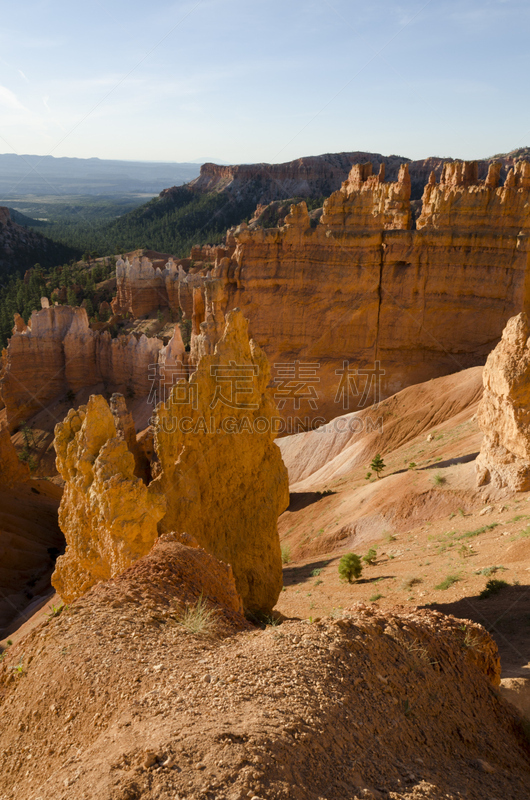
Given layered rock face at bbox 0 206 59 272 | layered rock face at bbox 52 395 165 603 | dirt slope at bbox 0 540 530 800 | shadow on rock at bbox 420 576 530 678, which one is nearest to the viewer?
dirt slope at bbox 0 540 530 800

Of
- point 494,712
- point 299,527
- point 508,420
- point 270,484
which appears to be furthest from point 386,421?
point 494,712

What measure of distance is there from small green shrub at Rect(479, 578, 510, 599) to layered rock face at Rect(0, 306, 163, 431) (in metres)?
30.3

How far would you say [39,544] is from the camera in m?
23.2

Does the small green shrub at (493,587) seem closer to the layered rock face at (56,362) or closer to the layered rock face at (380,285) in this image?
the layered rock face at (380,285)

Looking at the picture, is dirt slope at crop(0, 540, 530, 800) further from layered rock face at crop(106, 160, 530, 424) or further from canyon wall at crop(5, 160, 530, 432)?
layered rock face at crop(106, 160, 530, 424)

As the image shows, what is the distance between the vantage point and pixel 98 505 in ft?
31.7

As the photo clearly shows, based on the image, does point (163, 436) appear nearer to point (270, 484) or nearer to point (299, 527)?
point (270, 484)

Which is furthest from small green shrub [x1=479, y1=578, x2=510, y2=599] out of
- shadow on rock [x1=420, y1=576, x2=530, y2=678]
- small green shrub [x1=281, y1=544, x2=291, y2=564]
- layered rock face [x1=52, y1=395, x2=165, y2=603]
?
small green shrub [x1=281, y1=544, x2=291, y2=564]

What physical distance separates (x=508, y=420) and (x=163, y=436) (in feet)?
30.8

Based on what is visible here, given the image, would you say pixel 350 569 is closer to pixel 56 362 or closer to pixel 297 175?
pixel 56 362

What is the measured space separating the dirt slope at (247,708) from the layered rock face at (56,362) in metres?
33.3

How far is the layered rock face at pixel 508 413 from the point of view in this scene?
1484cm

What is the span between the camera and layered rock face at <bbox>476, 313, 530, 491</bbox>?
14844 millimetres

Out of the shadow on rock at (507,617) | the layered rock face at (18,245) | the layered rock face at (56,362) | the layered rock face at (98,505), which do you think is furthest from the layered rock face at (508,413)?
the layered rock face at (18,245)
